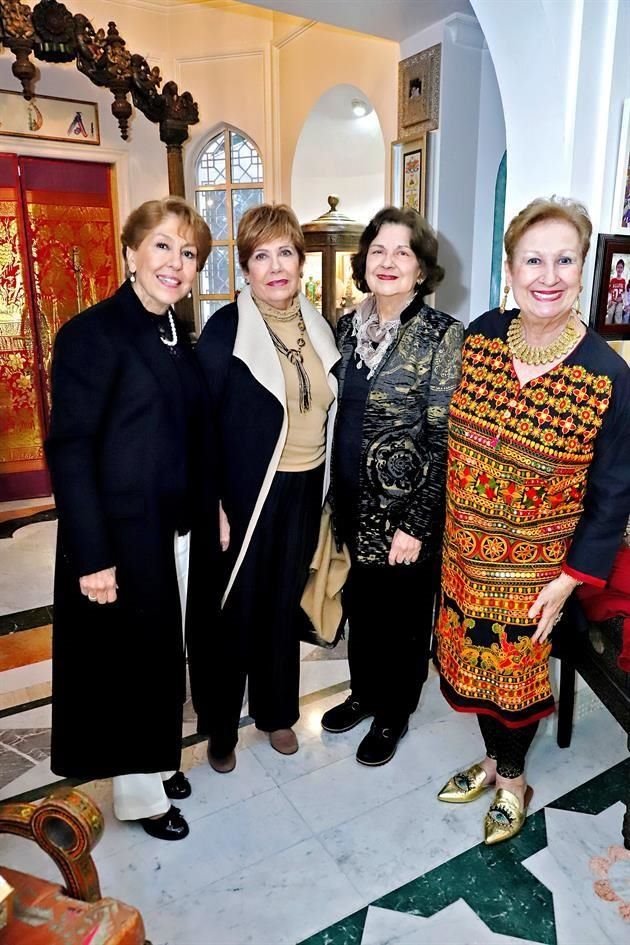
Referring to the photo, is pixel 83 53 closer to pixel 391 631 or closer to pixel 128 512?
pixel 128 512

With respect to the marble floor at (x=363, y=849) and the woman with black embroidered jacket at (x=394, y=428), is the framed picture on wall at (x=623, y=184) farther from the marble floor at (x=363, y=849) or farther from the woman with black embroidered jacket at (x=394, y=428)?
the marble floor at (x=363, y=849)

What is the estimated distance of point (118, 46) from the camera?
3674 millimetres

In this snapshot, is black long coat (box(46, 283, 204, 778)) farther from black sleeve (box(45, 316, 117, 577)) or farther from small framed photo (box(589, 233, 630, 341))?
small framed photo (box(589, 233, 630, 341))

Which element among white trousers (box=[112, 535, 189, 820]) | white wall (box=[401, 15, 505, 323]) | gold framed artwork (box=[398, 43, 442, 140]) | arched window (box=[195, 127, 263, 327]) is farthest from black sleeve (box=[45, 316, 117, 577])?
arched window (box=[195, 127, 263, 327])

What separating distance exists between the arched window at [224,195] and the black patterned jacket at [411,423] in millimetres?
4013

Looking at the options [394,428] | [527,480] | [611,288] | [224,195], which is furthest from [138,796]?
[224,195]

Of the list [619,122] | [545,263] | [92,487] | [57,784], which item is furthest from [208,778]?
[619,122]

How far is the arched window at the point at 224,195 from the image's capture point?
543cm

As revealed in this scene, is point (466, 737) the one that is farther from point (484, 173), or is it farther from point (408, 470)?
point (484, 173)

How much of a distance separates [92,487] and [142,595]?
11.9 inches

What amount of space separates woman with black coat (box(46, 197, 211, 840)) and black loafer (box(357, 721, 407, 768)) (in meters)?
0.59

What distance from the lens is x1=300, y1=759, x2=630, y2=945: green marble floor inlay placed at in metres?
1.52

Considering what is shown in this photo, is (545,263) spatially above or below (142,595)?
above

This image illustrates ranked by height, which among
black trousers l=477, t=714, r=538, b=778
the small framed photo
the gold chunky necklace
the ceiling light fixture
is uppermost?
the ceiling light fixture
